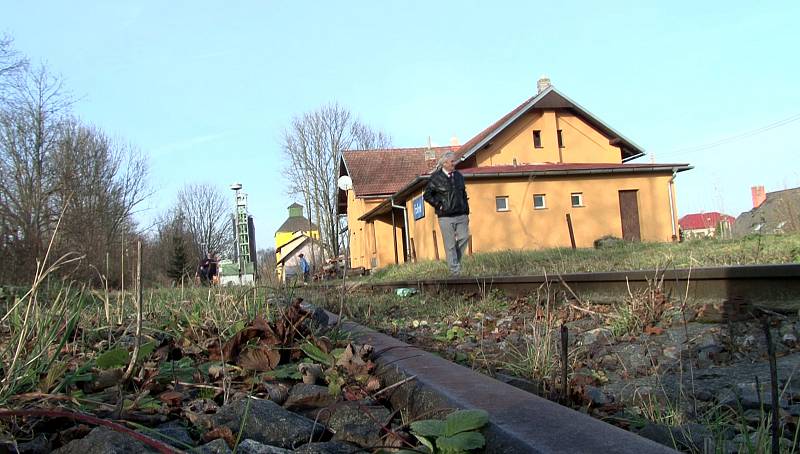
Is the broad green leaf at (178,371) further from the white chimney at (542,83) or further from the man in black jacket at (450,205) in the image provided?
the white chimney at (542,83)

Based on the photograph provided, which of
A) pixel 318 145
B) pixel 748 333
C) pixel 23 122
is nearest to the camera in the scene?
pixel 748 333

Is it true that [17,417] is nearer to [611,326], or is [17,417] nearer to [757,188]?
[611,326]

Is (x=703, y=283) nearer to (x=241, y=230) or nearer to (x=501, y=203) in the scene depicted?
(x=501, y=203)

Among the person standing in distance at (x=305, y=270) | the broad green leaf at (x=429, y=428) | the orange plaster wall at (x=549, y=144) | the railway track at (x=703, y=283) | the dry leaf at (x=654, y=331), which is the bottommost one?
the dry leaf at (x=654, y=331)

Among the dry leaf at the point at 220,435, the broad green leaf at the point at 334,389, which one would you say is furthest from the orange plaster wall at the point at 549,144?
the dry leaf at the point at 220,435

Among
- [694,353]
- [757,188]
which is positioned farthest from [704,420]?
[757,188]

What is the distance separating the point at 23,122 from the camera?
116ft

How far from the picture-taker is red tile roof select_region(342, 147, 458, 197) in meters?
37.4

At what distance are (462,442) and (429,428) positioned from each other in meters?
0.13

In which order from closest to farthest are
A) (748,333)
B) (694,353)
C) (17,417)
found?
(17,417)
(694,353)
(748,333)

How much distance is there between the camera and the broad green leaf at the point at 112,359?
233 centimetres

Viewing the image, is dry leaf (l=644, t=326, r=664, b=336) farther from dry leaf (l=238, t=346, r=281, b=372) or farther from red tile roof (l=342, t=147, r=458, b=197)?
red tile roof (l=342, t=147, r=458, b=197)

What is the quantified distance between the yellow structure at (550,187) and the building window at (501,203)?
0.04m

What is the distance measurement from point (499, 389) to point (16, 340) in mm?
1791
